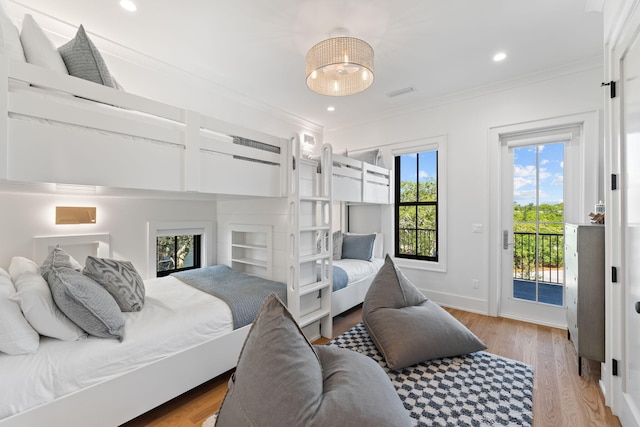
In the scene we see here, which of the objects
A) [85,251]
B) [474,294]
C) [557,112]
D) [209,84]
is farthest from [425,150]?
[85,251]

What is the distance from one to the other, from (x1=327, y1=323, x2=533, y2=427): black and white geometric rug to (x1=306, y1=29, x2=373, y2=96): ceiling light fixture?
2.11 metres

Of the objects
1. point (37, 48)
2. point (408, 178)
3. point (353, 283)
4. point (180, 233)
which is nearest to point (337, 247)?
point (353, 283)

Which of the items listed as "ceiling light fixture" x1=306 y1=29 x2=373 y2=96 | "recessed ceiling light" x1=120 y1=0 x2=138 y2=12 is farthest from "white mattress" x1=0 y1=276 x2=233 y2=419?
"recessed ceiling light" x1=120 y1=0 x2=138 y2=12

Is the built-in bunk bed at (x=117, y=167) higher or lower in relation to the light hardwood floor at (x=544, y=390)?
higher

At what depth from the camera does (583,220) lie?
2.83 m

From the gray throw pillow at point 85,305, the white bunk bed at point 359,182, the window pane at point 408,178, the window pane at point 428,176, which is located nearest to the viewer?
the gray throw pillow at point 85,305

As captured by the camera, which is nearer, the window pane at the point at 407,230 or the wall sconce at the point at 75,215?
the wall sconce at the point at 75,215

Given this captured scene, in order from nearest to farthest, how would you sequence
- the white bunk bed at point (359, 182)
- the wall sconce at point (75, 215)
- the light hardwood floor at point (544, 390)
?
the light hardwood floor at point (544, 390) → the wall sconce at point (75, 215) → the white bunk bed at point (359, 182)

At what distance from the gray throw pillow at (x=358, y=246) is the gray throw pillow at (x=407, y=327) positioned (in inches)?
65.3

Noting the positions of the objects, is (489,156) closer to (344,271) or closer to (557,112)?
(557,112)

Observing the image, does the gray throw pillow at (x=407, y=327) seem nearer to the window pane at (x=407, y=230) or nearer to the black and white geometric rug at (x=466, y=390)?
the black and white geometric rug at (x=466, y=390)

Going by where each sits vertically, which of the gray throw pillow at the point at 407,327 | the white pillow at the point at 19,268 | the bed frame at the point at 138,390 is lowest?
the bed frame at the point at 138,390

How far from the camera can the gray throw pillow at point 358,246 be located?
3939 mm

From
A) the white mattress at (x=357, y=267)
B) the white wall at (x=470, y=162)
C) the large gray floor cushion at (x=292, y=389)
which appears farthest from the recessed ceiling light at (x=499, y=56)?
the large gray floor cushion at (x=292, y=389)
